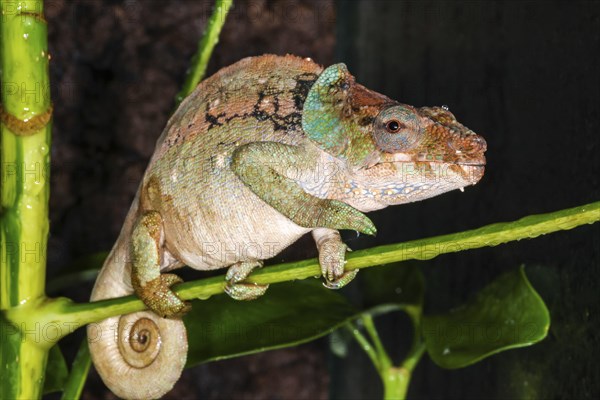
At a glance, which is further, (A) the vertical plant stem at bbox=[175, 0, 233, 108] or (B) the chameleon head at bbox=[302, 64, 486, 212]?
(A) the vertical plant stem at bbox=[175, 0, 233, 108]

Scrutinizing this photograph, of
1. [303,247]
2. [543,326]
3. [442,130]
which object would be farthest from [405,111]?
[303,247]

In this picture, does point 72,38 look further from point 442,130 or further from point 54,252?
point 442,130

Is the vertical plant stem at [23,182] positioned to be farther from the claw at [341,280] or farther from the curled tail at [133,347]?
the claw at [341,280]

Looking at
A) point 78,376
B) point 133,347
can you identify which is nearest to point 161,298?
point 133,347

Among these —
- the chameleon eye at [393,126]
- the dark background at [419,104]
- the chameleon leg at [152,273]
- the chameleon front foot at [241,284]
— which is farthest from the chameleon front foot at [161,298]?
the dark background at [419,104]

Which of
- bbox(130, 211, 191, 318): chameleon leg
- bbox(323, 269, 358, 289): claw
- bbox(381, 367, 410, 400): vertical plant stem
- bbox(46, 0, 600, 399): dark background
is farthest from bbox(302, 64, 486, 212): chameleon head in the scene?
bbox(381, 367, 410, 400): vertical plant stem

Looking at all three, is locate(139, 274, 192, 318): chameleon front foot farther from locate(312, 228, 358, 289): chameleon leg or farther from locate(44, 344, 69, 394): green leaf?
locate(44, 344, 69, 394): green leaf
